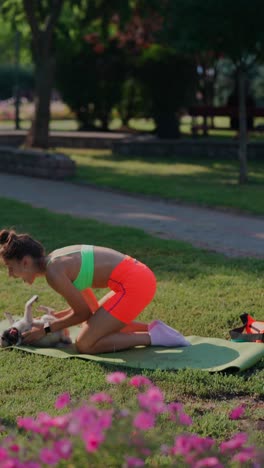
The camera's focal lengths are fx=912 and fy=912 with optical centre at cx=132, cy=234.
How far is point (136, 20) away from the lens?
68.4ft

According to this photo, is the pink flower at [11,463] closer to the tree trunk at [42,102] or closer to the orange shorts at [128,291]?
the orange shorts at [128,291]

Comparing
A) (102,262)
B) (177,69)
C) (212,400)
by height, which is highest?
(177,69)

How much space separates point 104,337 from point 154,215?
5.45 m

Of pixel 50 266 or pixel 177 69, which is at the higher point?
pixel 177 69

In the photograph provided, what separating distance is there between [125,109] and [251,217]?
13.8m

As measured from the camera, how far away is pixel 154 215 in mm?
10875

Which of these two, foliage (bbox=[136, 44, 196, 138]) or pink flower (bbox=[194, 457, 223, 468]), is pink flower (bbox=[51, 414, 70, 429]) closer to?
pink flower (bbox=[194, 457, 223, 468])

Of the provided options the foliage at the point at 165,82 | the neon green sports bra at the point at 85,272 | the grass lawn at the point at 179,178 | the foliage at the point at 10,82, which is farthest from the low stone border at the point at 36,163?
the foliage at the point at 10,82

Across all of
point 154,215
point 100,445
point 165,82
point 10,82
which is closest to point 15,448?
point 100,445

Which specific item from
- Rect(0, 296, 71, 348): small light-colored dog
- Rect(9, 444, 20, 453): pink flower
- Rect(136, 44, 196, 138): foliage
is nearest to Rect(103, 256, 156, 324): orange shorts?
Rect(0, 296, 71, 348): small light-colored dog

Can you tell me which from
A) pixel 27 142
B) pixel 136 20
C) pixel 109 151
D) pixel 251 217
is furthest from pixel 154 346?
pixel 136 20

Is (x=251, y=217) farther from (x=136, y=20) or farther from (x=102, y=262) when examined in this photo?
(x=136, y=20)

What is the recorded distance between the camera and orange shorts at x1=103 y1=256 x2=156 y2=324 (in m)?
5.54

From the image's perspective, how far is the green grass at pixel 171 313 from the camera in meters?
4.58
